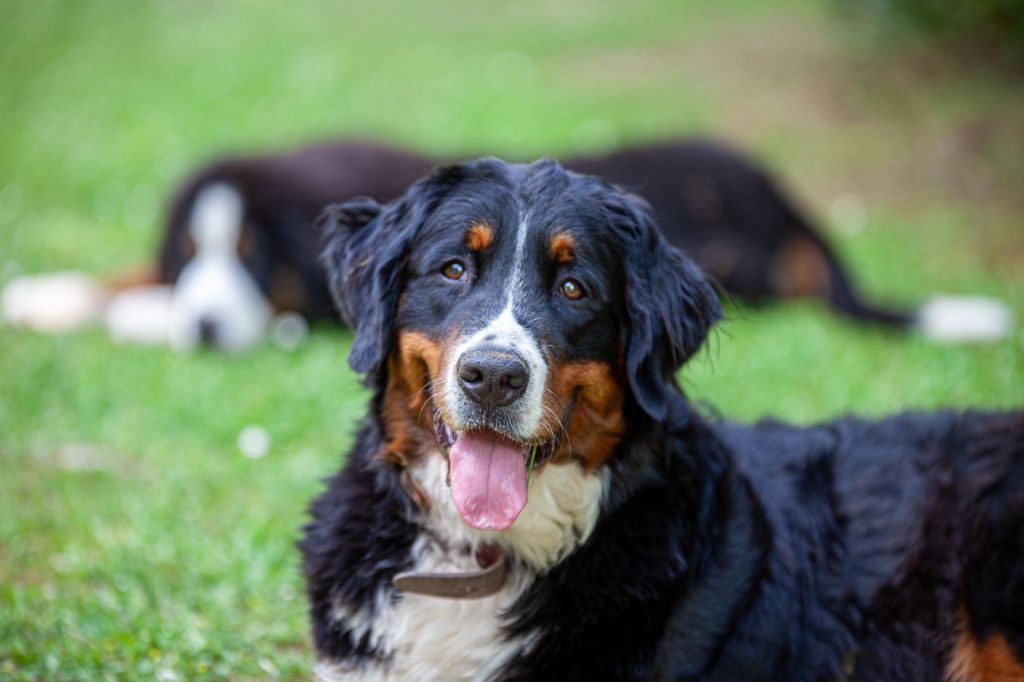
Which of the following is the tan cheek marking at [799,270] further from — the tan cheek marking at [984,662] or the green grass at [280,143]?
the tan cheek marking at [984,662]

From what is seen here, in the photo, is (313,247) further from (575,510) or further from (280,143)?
(575,510)

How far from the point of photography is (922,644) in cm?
373

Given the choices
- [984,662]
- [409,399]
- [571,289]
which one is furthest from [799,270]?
[409,399]

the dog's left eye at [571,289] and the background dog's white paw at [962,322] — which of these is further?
the background dog's white paw at [962,322]

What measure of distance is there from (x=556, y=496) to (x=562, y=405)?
0.32 meters

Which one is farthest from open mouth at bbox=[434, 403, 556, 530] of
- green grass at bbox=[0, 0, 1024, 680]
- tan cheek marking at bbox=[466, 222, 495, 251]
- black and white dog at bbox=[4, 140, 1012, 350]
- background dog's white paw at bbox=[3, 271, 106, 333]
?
background dog's white paw at bbox=[3, 271, 106, 333]

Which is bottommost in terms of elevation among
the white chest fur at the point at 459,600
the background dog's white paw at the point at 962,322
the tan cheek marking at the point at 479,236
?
the background dog's white paw at the point at 962,322

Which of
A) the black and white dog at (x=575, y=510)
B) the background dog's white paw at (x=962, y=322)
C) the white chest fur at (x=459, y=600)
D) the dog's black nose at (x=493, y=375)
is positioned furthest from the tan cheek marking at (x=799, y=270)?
the dog's black nose at (x=493, y=375)

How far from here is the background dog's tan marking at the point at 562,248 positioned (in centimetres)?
354

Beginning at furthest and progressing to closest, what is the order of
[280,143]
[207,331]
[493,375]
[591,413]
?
1. [280,143]
2. [207,331]
3. [591,413]
4. [493,375]

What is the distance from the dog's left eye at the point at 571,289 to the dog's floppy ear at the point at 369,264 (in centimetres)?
53

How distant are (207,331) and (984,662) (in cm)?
512

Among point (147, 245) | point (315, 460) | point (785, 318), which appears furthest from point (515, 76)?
point (315, 460)

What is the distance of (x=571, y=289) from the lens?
11.7 feet
